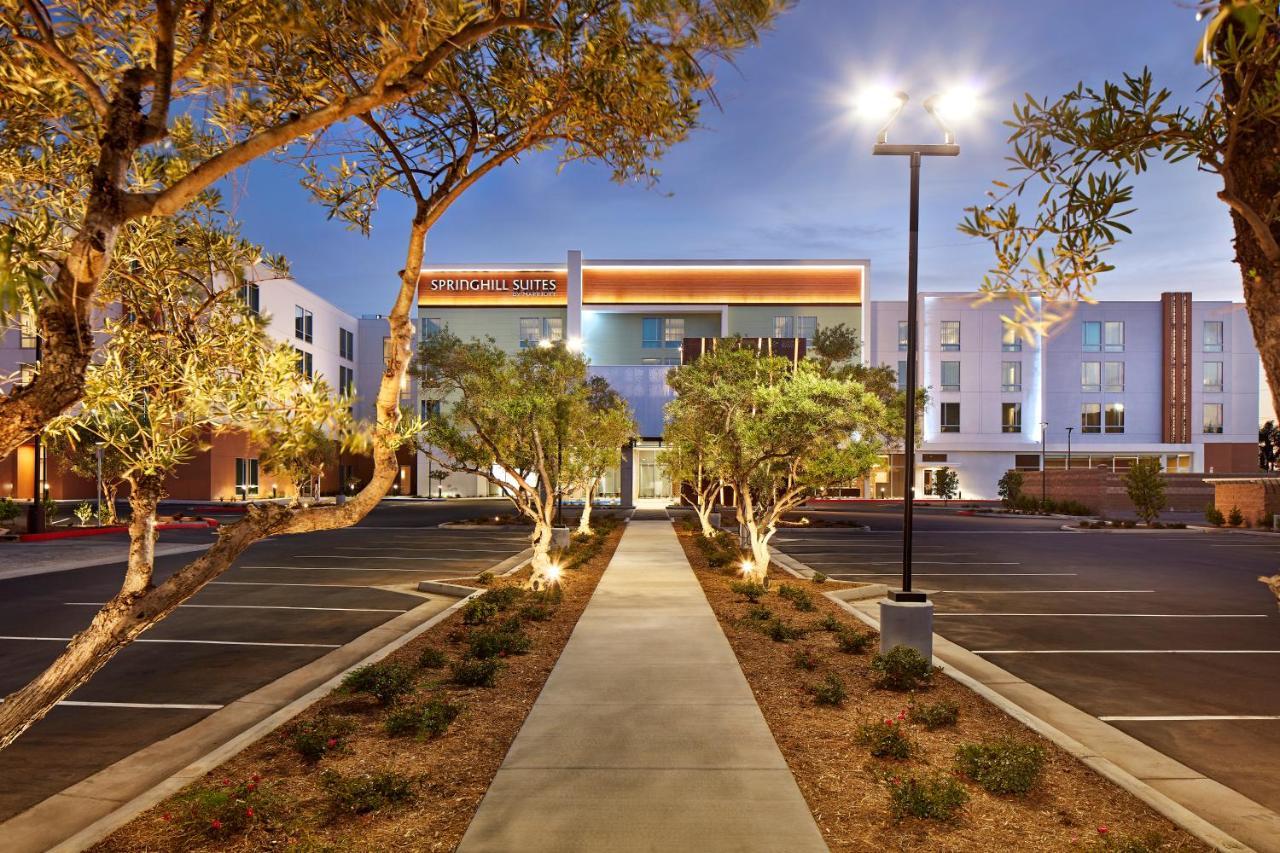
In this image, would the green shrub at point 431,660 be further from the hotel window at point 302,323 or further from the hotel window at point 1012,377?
the hotel window at point 1012,377

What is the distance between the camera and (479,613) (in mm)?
11523

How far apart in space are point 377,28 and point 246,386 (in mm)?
2316

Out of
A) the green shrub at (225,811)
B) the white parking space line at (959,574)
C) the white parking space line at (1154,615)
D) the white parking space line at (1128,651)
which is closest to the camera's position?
the green shrub at (225,811)

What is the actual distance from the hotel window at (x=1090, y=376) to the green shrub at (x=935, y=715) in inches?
A: 2647

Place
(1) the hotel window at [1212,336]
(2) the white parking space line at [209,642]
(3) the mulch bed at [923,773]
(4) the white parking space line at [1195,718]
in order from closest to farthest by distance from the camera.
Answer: (3) the mulch bed at [923,773], (4) the white parking space line at [1195,718], (2) the white parking space line at [209,642], (1) the hotel window at [1212,336]

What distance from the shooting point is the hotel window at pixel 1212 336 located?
208 ft

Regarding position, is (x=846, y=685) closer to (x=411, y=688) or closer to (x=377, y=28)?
(x=411, y=688)

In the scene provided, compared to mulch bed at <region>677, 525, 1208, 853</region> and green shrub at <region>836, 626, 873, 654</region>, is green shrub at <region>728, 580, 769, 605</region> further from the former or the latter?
mulch bed at <region>677, 525, 1208, 853</region>

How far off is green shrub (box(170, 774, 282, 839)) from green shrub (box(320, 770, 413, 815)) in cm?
38

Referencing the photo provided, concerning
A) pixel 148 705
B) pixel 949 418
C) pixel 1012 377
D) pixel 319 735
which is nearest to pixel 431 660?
pixel 319 735

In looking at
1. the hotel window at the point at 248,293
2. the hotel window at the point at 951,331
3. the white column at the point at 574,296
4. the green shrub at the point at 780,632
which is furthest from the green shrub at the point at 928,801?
the hotel window at the point at 951,331

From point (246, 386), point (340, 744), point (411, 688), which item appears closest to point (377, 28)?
point (246, 386)

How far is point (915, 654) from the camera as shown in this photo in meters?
8.32

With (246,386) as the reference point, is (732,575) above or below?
below
